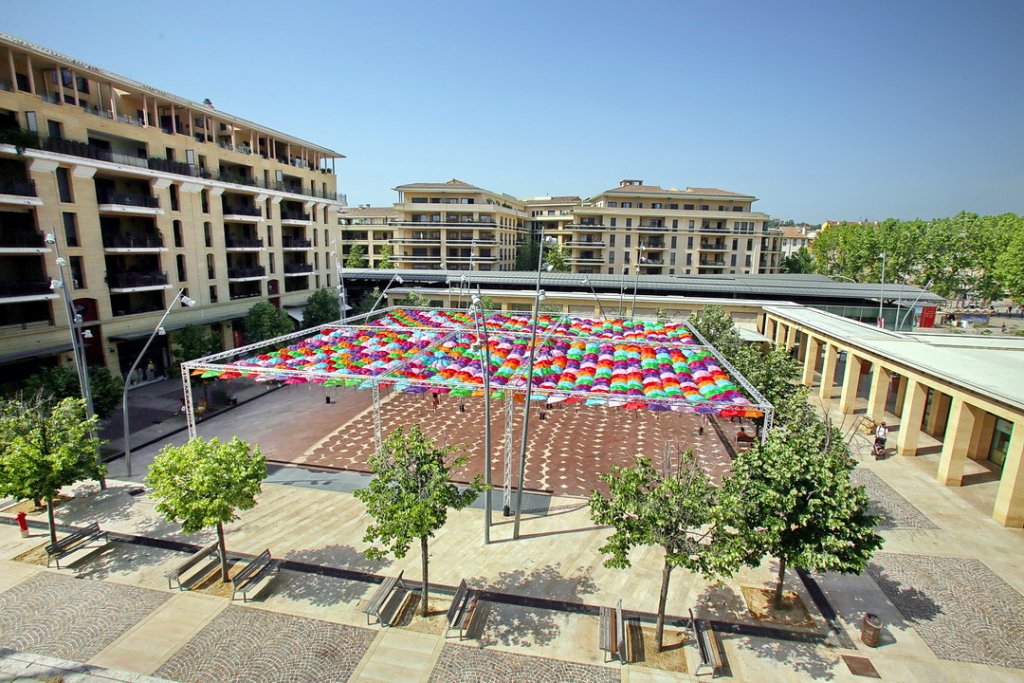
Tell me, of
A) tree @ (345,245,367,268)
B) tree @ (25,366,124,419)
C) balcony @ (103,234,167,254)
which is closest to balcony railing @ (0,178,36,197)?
balcony @ (103,234,167,254)

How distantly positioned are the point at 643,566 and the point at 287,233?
48972mm

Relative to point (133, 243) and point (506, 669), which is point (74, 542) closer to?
point (506, 669)

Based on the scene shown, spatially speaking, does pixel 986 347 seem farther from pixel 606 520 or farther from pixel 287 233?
pixel 287 233

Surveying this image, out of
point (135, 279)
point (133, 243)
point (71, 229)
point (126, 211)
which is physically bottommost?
point (135, 279)

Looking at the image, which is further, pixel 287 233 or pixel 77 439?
pixel 287 233

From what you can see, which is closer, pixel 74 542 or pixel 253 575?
pixel 253 575

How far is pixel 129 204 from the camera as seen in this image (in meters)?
34.5

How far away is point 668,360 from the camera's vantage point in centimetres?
2369

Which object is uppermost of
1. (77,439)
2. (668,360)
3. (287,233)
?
(287,233)

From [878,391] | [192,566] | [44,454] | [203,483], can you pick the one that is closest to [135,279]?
[44,454]

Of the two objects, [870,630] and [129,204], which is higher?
[129,204]

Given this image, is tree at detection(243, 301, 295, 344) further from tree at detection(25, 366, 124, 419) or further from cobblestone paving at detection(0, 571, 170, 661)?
cobblestone paving at detection(0, 571, 170, 661)

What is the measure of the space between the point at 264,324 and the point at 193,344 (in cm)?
580

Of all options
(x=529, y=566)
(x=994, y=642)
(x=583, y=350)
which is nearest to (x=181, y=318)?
(x=583, y=350)
